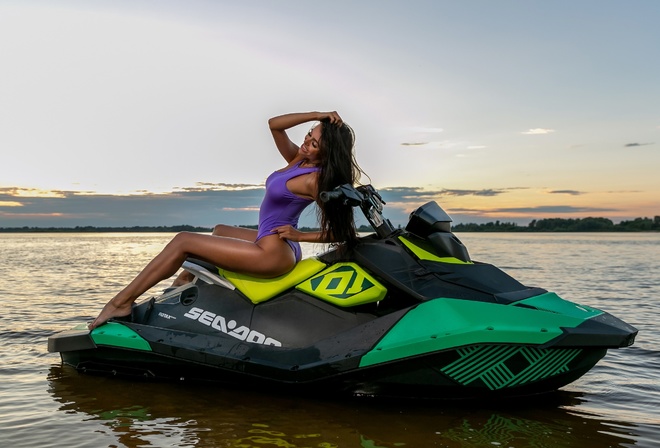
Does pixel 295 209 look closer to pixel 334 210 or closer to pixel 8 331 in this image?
pixel 334 210

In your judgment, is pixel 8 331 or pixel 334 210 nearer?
pixel 334 210

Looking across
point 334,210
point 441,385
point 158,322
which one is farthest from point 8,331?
point 441,385

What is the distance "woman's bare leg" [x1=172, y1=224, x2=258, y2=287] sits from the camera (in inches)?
212

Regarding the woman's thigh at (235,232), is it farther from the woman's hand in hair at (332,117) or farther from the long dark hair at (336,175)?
the woman's hand in hair at (332,117)

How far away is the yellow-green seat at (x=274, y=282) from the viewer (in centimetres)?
469

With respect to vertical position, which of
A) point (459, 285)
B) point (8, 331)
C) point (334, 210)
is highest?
point (334, 210)

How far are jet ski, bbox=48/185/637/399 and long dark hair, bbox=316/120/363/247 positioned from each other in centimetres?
12

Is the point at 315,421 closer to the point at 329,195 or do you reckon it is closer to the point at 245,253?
the point at 245,253

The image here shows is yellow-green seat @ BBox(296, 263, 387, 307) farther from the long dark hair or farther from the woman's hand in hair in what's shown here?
the woman's hand in hair

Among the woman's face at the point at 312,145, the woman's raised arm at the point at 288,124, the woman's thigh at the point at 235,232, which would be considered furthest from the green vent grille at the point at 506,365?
the woman's thigh at the point at 235,232

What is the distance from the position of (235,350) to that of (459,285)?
168 centimetres

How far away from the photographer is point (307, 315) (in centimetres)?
456

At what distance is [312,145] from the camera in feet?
15.2

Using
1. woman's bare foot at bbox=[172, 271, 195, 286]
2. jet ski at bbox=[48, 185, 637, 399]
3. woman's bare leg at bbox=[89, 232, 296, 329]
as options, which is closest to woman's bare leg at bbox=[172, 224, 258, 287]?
woman's bare foot at bbox=[172, 271, 195, 286]
